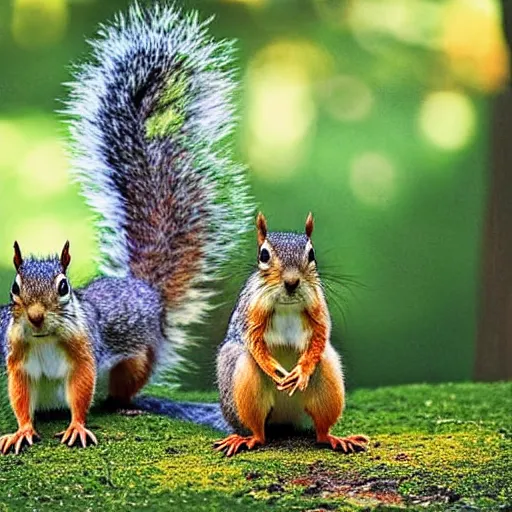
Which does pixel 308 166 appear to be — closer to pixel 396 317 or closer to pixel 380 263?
pixel 380 263

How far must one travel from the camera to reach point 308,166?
134 inches

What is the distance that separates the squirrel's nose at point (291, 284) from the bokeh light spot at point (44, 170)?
995 mm

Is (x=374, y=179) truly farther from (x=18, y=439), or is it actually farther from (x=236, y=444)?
(x=18, y=439)

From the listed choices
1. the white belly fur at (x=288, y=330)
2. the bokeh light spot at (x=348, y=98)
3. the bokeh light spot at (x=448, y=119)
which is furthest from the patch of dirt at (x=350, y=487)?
the bokeh light spot at (x=448, y=119)

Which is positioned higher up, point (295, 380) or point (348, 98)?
point (348, 98)

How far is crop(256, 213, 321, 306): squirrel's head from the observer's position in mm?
2195

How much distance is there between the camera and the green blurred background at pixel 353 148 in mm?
2957

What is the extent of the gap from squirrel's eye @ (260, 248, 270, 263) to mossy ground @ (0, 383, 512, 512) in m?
0.48

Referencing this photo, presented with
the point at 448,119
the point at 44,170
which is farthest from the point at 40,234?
the point at 448,119

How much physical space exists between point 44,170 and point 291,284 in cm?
110

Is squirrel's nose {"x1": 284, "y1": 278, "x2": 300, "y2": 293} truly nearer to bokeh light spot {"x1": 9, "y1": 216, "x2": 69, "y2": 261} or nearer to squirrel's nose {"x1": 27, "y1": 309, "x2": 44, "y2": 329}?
squirrel's nose {"x1": 27, "y1": 309, "x2": 44, "y2": 329}

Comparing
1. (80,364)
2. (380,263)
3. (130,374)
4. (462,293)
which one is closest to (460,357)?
(462,293)

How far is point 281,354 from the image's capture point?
2.29m

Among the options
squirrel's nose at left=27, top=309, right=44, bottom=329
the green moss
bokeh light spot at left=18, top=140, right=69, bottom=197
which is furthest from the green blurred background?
squirrel's nose at left=27, top=309, right=44, bottom=329
